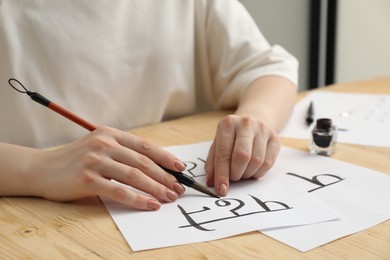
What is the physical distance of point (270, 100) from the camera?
105 cm

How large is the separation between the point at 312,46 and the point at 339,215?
1.97m

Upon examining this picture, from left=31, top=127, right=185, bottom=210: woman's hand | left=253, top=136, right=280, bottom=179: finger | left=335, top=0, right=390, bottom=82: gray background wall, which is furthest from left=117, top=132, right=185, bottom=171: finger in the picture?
left=335, top=0, right=390, bottom=82: gray background wall

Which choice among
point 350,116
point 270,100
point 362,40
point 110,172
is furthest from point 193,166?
point 362,40

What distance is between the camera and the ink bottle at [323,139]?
2.87ft

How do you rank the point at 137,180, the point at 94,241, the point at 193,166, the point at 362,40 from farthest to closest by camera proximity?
1. the point at 362,40
2. the point at 193,166
3. the point at 137,180
4. the point at 94,241

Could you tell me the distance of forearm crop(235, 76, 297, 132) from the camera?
0.99m

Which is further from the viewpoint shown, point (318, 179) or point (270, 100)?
point (270, 100)

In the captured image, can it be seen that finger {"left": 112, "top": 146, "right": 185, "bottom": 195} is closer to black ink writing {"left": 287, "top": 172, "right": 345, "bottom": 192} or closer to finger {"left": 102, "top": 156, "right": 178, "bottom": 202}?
finger {"left": 102, "top": 156, "right": 178, "bottom": 202}

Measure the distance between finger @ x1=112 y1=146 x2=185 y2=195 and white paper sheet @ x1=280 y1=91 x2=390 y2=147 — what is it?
1.15ft

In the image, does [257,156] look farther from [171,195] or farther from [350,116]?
[350,116]

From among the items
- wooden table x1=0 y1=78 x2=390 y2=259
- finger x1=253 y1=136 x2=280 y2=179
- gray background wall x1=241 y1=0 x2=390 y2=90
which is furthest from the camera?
gray background wall x1=241 y1=0 x2=390 y2=90

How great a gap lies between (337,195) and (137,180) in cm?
26

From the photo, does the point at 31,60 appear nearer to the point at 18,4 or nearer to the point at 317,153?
the point at 18,4

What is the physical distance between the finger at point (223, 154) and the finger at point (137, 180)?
0.07 meters
